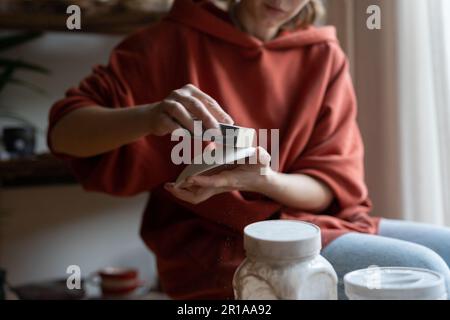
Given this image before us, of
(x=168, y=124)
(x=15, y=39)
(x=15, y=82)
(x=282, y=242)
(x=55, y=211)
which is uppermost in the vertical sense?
(x=15, y=39)

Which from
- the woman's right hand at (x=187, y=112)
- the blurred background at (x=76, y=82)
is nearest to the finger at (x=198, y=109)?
the woman's right hand at (x=187, y=112)

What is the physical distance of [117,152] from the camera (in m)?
0.90

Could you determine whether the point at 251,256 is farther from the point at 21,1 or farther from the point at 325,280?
the point at 21,1

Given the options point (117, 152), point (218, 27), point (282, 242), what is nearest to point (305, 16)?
point (218, 27)

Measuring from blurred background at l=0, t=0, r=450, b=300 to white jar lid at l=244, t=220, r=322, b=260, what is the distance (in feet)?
1.80

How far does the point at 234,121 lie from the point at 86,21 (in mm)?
746

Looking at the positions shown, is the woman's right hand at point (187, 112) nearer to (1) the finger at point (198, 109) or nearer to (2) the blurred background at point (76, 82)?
(1) the finger at point (198, 109)

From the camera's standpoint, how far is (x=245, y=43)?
918mm

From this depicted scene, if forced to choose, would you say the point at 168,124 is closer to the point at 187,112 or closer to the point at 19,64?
the point at 187,112

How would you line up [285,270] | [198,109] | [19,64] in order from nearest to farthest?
[285,270], [198,109], [19,64]

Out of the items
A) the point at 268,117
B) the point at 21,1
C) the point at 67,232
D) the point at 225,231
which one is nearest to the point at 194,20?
the point at 268,117

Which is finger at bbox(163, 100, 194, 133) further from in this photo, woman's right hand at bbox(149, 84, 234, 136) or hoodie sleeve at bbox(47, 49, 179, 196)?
hoodie sleeve at bbox(47, 49, 179, 196)

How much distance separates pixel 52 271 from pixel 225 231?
2.80 feet

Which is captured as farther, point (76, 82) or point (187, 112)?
point (76, 82)
